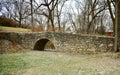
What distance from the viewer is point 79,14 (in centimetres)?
3809

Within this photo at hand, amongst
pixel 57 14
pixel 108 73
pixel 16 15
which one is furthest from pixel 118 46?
pixel 16 15

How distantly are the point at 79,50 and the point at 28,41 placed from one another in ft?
18.3

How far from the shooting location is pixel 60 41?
1912 centimetres

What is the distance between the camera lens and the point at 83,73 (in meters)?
8.78

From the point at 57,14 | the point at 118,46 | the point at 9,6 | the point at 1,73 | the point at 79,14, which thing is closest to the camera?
the point at 1,73

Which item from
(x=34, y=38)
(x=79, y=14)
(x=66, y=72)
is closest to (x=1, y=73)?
(x=66, y=72)

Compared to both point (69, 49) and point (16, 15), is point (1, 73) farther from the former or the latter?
point (16, 15)

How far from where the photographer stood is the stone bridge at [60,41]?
54.4 feet

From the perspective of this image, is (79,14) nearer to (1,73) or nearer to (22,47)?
(22,47)

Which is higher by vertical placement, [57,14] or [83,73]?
[57,14]

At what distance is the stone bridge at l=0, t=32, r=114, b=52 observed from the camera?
16.6m

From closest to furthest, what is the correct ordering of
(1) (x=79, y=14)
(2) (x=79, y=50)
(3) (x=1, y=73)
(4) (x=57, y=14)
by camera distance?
(3) (x=1, y=73) < (2) (x=79, y=50) < (4) (x=57, y=14) < (1) (x=79, y=14)

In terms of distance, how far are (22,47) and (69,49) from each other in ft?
16.1

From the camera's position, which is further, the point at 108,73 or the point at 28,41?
the point at 28,41
